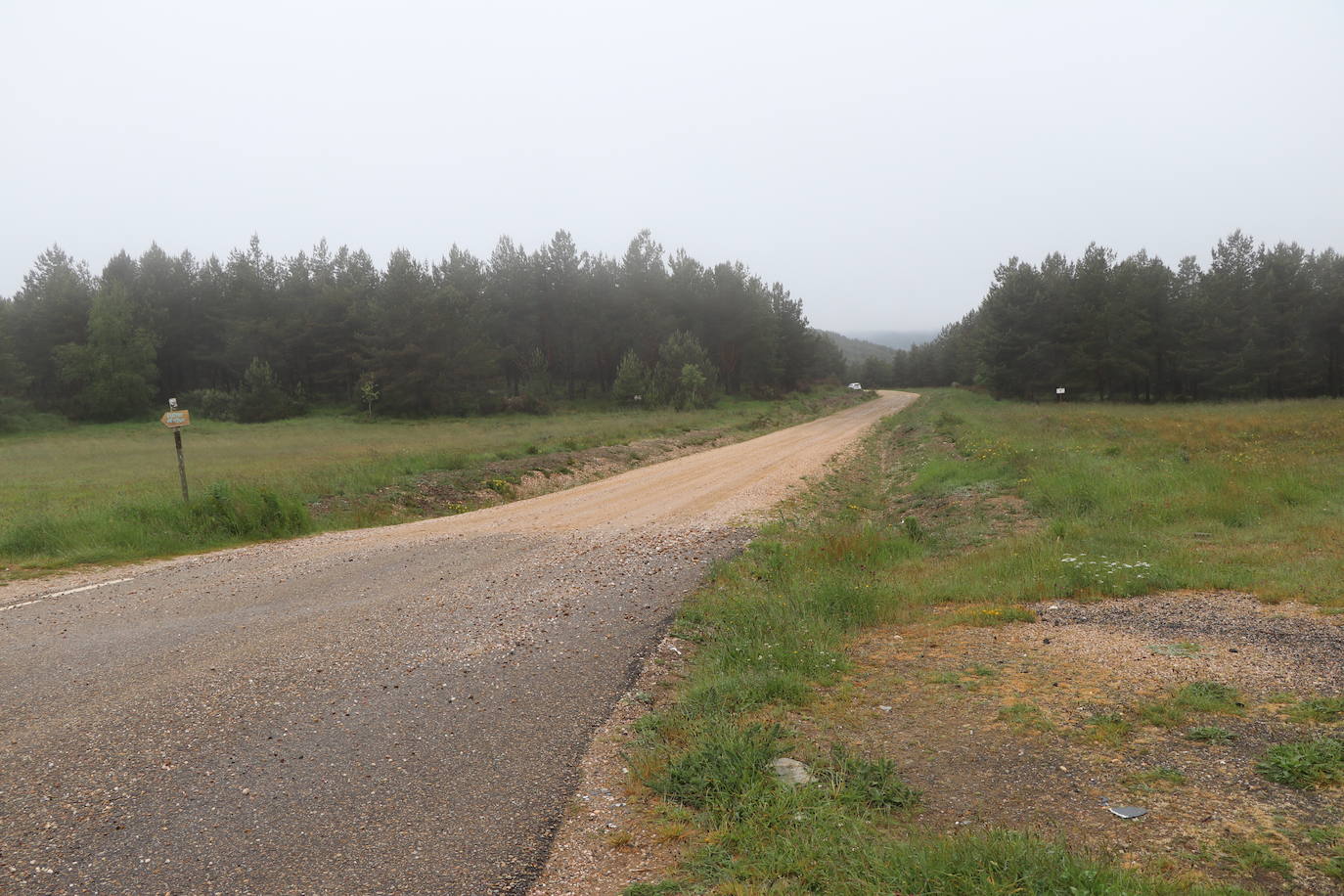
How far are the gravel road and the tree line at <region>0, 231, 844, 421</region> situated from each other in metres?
47.1

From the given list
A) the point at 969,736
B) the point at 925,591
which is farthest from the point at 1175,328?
the point at 969,736

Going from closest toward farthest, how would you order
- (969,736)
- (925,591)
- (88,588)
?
(969,736) → (925,591) → (88,588)

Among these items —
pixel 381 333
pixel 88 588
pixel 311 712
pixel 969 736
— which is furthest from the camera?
pixel 381 333

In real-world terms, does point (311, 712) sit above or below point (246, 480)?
below

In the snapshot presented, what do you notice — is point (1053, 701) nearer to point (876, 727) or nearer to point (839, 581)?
point (876, 727)

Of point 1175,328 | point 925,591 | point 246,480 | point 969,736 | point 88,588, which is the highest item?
point 1175,328

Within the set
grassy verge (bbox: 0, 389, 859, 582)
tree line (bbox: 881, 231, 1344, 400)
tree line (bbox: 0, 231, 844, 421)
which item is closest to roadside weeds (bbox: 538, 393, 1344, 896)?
grassy verge (bbox: 0, 389, 859, 582)

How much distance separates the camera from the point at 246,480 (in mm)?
18328

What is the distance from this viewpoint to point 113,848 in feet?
12.3

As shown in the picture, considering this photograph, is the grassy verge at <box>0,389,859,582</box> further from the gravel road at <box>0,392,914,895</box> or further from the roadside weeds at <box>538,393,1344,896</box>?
the roadside weeds at <box>538,393,1344,896</box>

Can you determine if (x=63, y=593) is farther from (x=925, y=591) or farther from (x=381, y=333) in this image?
(x=381, y=333)

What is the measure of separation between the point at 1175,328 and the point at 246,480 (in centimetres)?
6646

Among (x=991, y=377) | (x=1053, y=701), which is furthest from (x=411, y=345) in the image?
(x=1053, y=701)

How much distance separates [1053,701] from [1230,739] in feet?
3.34
